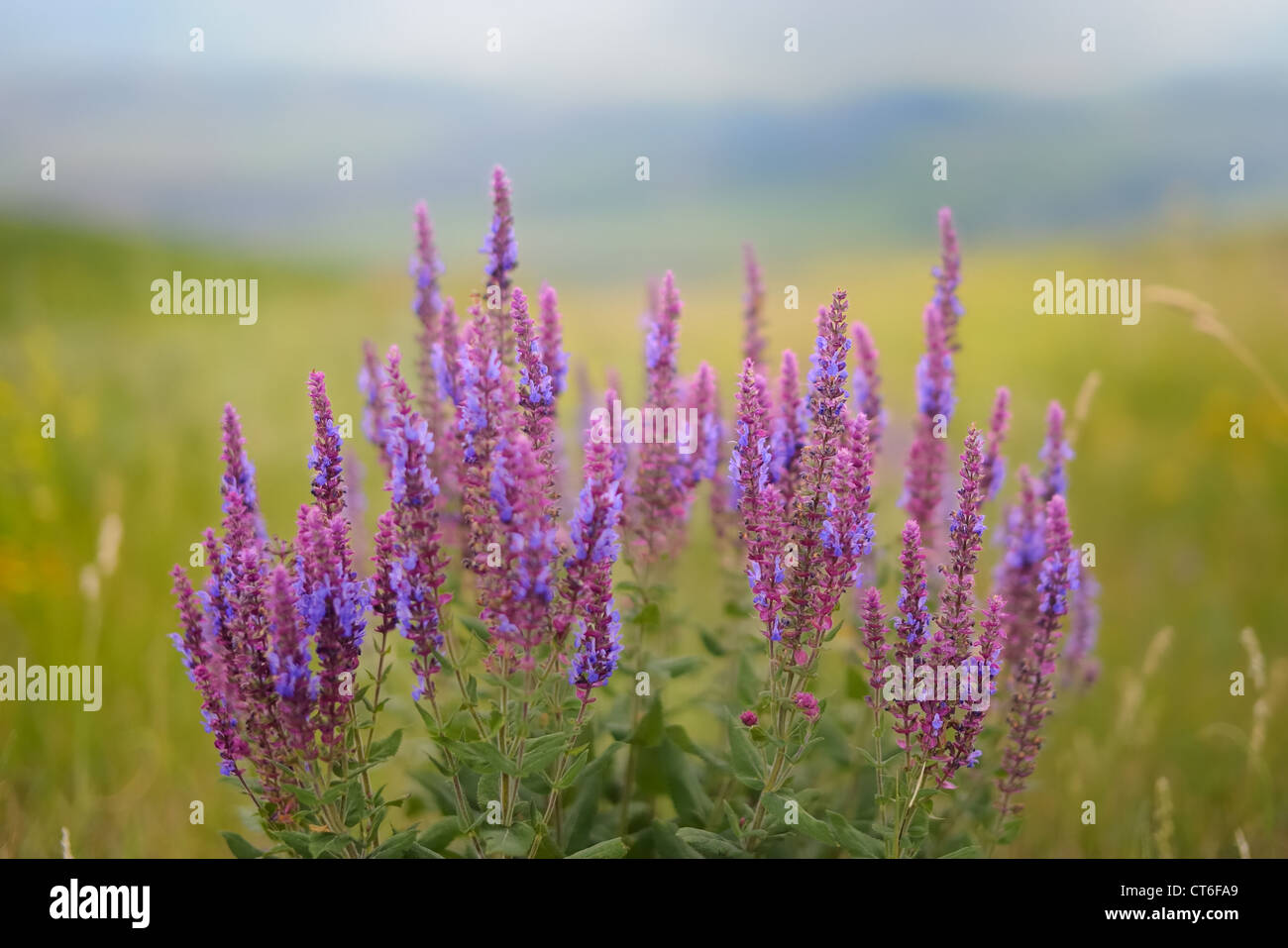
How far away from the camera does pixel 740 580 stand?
197 inches

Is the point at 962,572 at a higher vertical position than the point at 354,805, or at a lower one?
higher

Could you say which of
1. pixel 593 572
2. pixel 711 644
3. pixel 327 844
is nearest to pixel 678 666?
pixel 711 644

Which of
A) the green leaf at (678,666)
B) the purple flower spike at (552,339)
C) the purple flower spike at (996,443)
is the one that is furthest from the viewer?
the purple flower spike at (996,443)

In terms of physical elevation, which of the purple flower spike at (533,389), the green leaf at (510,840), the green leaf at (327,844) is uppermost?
the purple flower spike at (533,389)

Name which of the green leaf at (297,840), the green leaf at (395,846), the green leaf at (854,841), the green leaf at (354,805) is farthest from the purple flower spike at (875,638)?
the green leaf at (297,840)

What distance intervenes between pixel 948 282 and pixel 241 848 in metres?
3.61

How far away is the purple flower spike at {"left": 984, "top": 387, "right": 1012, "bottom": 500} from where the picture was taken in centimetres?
446

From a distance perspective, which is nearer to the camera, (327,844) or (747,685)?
(327,844)

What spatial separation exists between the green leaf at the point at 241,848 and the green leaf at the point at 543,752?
1.13m

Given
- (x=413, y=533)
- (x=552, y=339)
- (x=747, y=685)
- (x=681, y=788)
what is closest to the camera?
(x=413, y=533)

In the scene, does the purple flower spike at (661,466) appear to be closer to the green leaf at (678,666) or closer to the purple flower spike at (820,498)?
the green leaf at (678,666)

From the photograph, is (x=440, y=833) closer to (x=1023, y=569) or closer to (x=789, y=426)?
(x=789, y=426)

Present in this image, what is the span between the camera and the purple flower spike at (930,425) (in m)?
4.43
